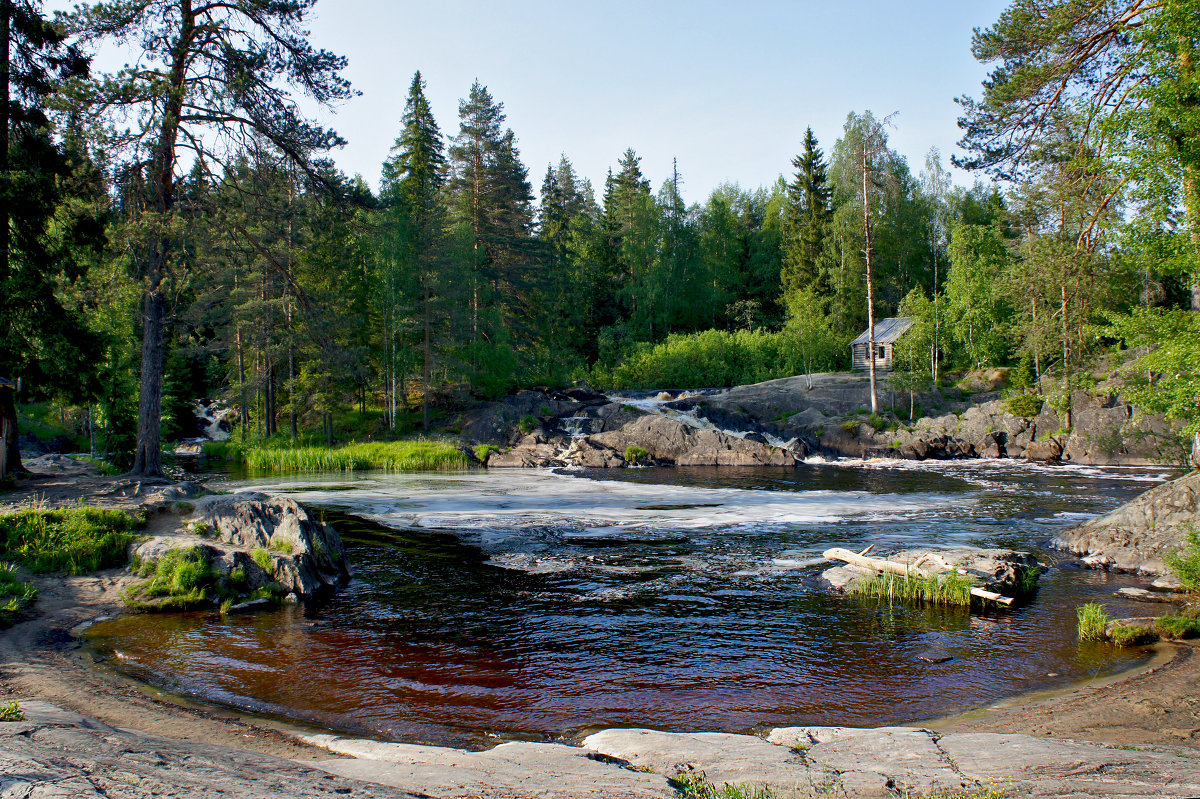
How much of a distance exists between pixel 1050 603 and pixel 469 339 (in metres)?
35.7

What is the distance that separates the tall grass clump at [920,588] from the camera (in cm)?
1089

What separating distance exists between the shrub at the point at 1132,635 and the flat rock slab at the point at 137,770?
28.9 feet

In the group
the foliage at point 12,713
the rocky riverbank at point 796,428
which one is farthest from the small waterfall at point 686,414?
the foliage at point 12,713

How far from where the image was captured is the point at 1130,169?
10.5 meters

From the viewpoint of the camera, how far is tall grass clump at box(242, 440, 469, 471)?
3294 centimetres

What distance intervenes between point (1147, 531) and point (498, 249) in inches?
1770

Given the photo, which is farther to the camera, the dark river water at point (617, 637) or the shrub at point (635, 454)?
the shrub at point (635, 454)

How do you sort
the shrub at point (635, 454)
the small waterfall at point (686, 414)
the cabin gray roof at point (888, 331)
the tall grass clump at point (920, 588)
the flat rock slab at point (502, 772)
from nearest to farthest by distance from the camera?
the flat rock slab at point (502, 772), the tall grass clump at point (920, 588), the shrub at point (635, 454), the small waterfall at point (686, 414), the cabin gray roof at point (888, 331)

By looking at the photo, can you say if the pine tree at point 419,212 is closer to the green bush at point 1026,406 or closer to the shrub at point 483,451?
the shrub at point 483,451

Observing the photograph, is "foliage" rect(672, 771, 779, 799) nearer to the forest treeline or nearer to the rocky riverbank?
the forest treeline

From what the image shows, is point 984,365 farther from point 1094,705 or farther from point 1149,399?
→ point 1094,705

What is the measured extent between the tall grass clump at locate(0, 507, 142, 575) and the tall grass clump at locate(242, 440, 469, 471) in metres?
20.8

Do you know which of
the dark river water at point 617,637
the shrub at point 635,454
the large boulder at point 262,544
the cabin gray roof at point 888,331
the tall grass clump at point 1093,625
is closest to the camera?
the dark river water at point 617,637

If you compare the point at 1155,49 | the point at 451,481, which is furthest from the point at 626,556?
the point at 451,481
